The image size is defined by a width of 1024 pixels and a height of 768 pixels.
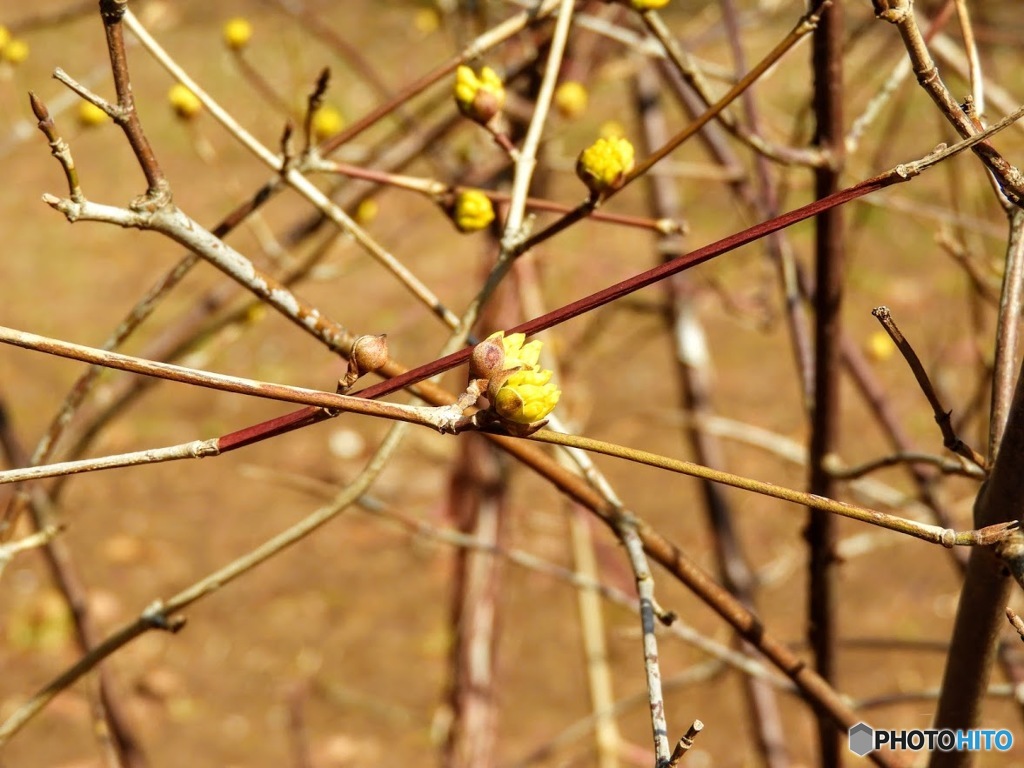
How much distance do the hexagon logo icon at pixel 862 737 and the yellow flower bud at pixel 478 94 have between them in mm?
412

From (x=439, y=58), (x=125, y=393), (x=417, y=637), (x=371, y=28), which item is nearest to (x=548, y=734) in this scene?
(x=417, y=637)

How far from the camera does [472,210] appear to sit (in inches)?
22.8

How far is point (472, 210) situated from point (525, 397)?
25cm

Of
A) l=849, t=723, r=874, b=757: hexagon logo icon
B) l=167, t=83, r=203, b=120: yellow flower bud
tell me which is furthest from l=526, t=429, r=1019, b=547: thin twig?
l=167, t=83, r=203, b=120: yellow flower bud

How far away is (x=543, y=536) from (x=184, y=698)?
2.33ft

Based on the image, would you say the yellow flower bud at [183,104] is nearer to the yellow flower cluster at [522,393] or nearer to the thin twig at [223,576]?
the thin twig at [223,576]

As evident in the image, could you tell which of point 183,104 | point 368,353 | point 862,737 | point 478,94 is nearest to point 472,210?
point 478,94

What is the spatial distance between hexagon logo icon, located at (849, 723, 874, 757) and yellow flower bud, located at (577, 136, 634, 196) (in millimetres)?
342

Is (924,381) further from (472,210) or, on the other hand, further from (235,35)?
(235,35)

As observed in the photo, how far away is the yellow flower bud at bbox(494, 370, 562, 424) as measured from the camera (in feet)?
1.18

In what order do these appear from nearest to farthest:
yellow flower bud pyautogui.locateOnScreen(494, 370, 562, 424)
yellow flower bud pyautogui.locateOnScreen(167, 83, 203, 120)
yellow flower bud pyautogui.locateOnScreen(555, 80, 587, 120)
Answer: yellow flower bud pyautogui.locateOnScreen(494, 370, 562, 424), yellow flower bud pyautogui.locateOnScreen(167, 83, 203, 120), yellow flower bud pyautogui.locateOnScreen(555, 80, 587, 120)

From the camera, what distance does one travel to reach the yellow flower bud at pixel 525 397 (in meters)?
0.36

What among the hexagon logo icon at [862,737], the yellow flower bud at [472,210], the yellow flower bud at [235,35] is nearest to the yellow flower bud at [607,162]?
the yellow flower bud at [472,210]

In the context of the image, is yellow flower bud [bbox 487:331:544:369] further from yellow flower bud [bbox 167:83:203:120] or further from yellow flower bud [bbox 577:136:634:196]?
yellow flower bud [bbox 167:83:203:120]
